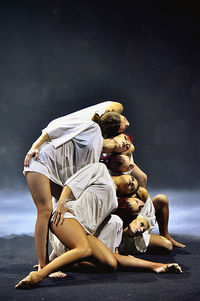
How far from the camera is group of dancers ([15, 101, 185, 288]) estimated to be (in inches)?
132

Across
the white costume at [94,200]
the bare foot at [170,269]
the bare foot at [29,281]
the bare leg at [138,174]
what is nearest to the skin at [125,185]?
the white costume at [94,200]

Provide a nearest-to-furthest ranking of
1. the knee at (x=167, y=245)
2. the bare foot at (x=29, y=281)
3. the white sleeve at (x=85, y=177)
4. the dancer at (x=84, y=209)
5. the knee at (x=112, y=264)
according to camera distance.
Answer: the bare foot at (x=29, y=281), the dancer at (x=84, y=209), the knee at (x=112, y=264), the white sleeve at (x=85, y=177), the knee at (x=167, y=245)

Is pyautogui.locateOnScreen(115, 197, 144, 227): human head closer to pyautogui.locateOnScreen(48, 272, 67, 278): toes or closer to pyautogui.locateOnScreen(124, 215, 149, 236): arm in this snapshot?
pyautogui.locateOnScreen(124, 215, 149, 236): arm

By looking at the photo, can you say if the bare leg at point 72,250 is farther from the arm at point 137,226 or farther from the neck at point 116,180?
the neck at point 116,180

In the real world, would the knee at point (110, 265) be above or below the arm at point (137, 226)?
below

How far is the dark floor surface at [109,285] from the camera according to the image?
277 cm

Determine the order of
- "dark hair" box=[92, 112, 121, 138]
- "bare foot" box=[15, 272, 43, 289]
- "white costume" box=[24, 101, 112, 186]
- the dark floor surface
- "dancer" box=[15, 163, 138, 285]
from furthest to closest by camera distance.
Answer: "dark hair" box=[92, 112, 121, 138] → "white costume" box=[24, 101, 112, 186] → "dancer" box=[15, 163, 138, 285] → "bare foot" box=[15, 272, 43, 289] → the dark floor surface

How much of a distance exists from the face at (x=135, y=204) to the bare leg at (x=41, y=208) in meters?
0.78

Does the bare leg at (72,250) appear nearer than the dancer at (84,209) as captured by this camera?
Yes

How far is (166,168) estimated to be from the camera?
7.59 meters

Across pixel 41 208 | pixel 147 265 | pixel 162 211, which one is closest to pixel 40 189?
pixel 41 208

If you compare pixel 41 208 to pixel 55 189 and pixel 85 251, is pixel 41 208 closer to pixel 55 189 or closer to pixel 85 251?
pixel 55 189

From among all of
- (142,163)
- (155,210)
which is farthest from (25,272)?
(142,163)

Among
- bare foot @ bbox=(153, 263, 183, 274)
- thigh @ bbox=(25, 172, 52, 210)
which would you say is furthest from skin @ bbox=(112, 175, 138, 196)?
bare foot @ bbox=(153, 263, 183, 274)
